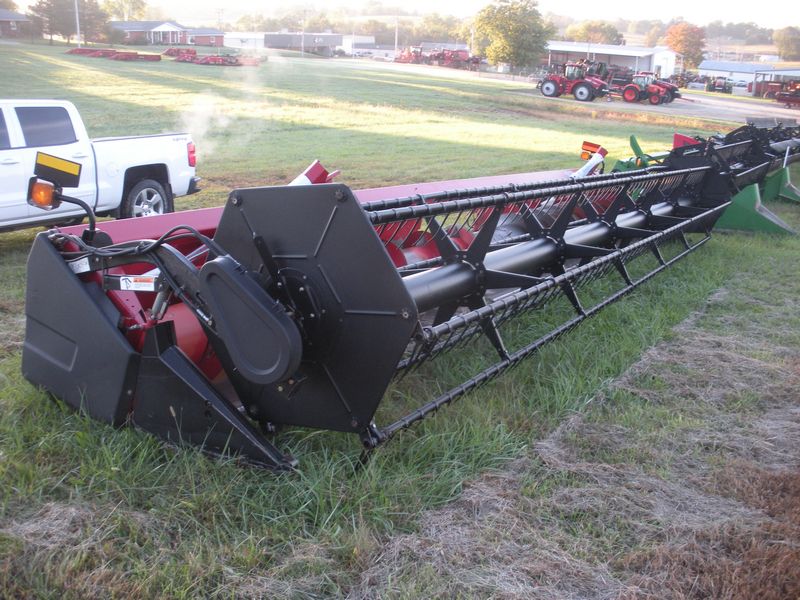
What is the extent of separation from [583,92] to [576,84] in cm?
68

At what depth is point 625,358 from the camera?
4.45m

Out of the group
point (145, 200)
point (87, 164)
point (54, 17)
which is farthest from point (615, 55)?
point (87, 164)

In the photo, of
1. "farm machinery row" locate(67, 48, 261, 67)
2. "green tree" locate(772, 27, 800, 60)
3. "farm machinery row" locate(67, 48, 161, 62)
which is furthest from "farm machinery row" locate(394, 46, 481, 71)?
"green tree" locate(772, 27, 800, 60)

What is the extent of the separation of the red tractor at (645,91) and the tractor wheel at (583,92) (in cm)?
191

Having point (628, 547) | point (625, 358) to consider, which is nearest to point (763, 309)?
point (625, 358)

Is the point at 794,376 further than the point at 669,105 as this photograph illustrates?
No

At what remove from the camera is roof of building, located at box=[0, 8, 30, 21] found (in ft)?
48.2

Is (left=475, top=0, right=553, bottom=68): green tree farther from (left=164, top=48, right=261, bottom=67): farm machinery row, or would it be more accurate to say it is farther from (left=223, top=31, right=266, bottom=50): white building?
(left=164, top=48, right=261, bottom=67): farm machinery row

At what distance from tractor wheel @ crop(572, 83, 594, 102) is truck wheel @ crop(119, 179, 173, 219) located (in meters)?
30.6

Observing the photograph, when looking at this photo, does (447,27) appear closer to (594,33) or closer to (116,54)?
(594,33)

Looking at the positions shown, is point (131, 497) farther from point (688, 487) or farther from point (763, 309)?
point (763, 309)

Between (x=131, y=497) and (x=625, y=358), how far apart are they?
2.88 meters

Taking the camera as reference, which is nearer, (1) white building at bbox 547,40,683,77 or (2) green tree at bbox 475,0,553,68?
(2) green tree at bbox 475,0,553,68

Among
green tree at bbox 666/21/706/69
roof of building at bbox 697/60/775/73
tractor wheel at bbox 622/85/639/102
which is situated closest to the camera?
tractor wheel at bbox 622/85/639/102
